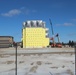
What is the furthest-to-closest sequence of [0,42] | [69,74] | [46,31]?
[46,31] < [69,74] < [0,42]

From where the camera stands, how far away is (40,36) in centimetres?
17875

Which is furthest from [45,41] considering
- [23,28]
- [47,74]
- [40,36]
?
[47,74]

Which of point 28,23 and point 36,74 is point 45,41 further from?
point 36,74

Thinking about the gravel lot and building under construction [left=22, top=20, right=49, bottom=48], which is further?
building under construction [left=22, top=20, right=49, bottom=48]

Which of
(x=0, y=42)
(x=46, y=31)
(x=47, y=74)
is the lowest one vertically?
(x=47, y=74)

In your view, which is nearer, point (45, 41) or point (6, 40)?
point (6, 40)

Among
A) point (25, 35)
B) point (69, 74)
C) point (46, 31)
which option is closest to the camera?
point (69, 74)

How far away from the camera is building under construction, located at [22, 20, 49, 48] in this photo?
172500mm

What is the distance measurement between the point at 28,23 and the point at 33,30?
13.5 metres

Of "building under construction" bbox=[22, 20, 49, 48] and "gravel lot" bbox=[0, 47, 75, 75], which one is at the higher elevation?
"building under construction" bbox=[22, 20, 49, 48]

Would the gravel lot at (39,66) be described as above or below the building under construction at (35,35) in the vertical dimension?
below

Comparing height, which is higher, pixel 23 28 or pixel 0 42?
pixel 23 28

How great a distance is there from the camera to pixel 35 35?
180500 mm

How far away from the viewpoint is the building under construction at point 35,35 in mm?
172500
